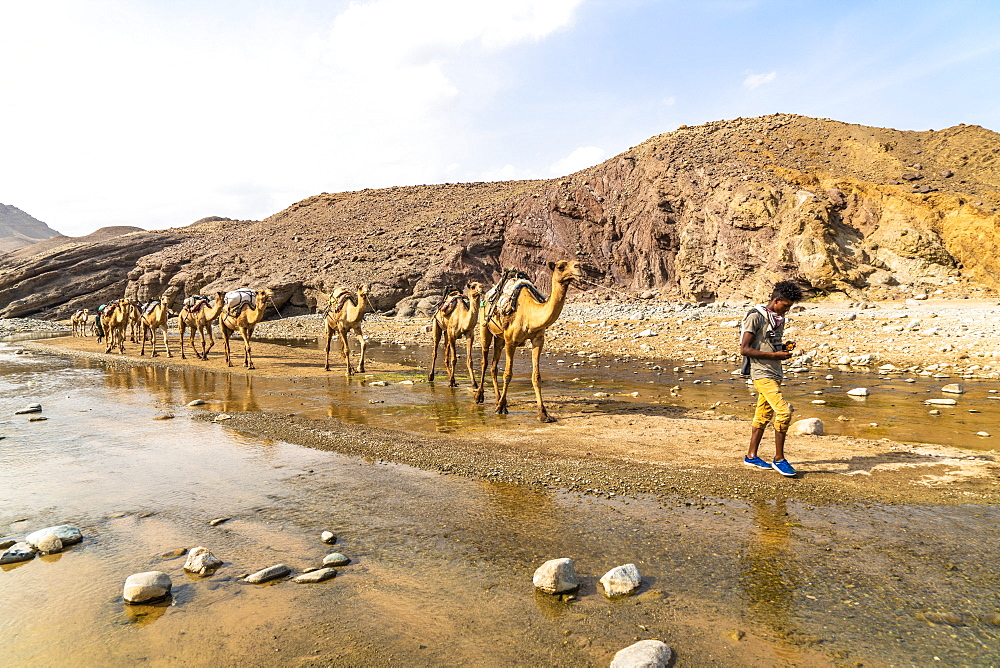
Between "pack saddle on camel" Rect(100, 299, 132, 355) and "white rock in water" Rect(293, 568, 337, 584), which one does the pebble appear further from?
"pack saddle on camel" Rect(100, 299, 132, 355)

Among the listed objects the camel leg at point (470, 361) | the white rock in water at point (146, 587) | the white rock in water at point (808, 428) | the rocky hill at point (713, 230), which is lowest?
the white rock in water at point (808, 428)

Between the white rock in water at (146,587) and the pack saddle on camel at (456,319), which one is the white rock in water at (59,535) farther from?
the pack saddle on camel at (456,319)

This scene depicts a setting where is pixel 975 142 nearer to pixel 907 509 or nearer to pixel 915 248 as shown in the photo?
pixel 915 248

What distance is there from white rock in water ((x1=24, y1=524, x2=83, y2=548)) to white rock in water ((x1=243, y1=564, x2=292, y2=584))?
81.7 inches

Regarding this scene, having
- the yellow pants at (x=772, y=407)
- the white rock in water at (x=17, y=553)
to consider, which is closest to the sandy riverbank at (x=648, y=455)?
the yellow pants at (x=772, y=407)

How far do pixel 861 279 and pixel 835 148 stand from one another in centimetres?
1305

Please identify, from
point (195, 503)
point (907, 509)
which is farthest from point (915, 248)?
point (195, 503)

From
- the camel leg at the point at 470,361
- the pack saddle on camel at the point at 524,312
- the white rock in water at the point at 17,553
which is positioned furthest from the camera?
the camel leg at the point at 470,361

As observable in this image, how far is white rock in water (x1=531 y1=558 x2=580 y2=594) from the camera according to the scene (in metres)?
3.86

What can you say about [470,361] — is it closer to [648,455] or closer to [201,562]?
[648,455]

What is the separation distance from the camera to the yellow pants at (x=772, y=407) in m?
6.32

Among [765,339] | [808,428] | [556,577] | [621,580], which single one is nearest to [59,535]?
[556,577]

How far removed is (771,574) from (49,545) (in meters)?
6.05

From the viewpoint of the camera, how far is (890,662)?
10.1ft
